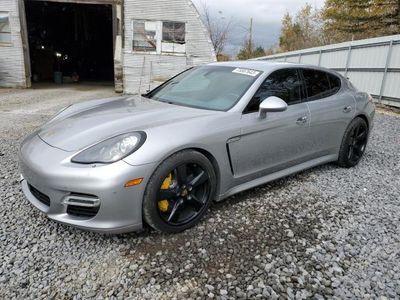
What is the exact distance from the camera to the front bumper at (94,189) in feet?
7.43

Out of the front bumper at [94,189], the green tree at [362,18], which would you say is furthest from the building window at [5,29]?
the green tree at [362,18]

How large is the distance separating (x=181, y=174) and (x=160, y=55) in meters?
11.6

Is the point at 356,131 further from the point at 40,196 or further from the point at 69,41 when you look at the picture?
the point at 69,41

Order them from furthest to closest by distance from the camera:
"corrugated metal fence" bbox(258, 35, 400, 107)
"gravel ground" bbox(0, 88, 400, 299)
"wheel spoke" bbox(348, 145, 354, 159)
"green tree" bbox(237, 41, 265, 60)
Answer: "green tree" bbox(237, 41, 265, 60), "corrugated metal fence" bbox(258, 35, 400, 107), "wheel spoke" bbox(348, 145, 354, 159), "gravel ground" bbox(0, 88, 400, 299)

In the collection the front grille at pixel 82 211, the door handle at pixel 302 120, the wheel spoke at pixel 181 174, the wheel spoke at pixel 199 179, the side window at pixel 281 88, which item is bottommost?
the front grille at pixel 82 211

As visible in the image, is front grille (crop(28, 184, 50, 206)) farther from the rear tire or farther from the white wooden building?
the white wooden building

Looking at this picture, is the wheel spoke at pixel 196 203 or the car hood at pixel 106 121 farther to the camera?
the wheel spoke at pixel 196 203

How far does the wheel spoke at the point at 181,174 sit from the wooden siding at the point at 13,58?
46.5 ft

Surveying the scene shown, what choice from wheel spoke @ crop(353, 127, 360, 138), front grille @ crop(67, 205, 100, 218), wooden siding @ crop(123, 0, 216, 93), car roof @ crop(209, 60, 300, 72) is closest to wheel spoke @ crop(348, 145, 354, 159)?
wheel spoke @ crop(353, 127, 360, 138)

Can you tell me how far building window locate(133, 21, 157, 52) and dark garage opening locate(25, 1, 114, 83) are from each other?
619cm

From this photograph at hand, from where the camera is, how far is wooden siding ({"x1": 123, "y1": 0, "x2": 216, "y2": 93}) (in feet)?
42.4

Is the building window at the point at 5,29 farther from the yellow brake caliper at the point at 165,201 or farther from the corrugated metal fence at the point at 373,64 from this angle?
the yellow brake caliper at the point at 165,201

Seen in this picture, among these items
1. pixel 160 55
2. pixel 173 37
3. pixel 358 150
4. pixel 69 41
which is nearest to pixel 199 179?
pixel 358 150

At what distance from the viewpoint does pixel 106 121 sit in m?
2.80
